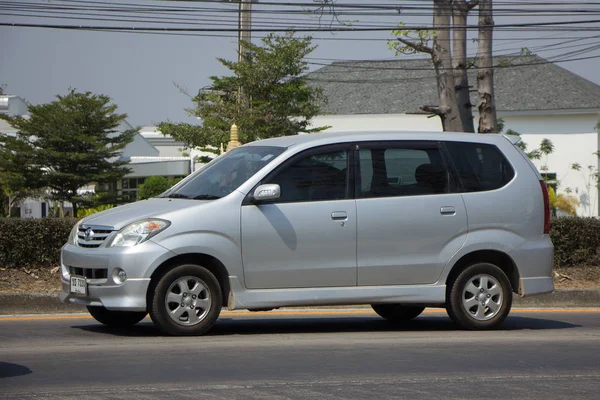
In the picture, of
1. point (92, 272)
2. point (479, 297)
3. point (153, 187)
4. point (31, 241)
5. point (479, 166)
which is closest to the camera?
point (92, 272)

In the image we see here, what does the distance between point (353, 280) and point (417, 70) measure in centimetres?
5314

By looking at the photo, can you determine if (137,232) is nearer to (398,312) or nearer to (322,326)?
(322,326)

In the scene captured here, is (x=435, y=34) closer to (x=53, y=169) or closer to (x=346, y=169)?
(x=346, y=169)

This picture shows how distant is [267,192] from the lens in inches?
342

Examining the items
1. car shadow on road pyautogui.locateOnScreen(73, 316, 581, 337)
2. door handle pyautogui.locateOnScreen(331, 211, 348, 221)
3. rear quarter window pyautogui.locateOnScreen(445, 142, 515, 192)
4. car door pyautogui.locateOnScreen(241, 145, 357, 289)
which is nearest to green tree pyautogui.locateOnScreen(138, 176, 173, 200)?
car shadow on road pyautogui.locateOnScreen(73, 316, 581, 337)

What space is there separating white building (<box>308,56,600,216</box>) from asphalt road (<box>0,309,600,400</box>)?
47.3 metres

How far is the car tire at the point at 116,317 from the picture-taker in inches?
371

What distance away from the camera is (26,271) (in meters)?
12.5

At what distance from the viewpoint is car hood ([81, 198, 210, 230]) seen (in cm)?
852

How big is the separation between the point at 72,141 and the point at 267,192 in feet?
143

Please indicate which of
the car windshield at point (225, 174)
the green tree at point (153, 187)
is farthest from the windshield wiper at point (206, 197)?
the green tree at point (153, 187)

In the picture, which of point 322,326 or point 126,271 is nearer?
point 126,271

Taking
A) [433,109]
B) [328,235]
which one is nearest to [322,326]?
[328,235]

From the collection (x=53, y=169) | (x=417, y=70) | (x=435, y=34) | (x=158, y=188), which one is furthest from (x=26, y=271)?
(x=417, y=70)
